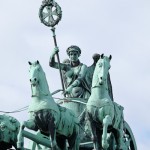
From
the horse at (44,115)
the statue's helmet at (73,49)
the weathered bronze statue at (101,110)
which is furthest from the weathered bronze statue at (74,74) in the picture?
the weathered bronze statue at (101,110)

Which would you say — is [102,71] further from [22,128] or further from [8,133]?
[8,133]

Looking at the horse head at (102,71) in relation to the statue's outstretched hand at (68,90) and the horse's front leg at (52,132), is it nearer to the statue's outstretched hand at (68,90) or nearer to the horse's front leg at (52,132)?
the horse's front leg at (52,132)

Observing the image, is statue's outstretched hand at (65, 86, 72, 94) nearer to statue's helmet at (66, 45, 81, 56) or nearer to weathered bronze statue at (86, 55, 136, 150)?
statue's helmet at (66, 45, 81, 56)

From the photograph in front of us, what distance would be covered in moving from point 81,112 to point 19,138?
4314mm

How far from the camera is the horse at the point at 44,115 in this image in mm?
25656

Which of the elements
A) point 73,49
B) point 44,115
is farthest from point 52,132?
point 73,49

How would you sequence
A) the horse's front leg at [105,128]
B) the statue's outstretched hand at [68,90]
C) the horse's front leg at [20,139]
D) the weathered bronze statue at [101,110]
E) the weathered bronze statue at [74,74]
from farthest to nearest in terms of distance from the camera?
the weathered bronze statue at [74,74], the statue's outstretched hand at [68,90], the weathered bronze statue at [101,110], the horse's front leg at [20,139], the horse's front leg at [105,128]

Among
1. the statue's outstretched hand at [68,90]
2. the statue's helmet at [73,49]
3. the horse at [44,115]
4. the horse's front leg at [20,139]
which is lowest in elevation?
the horse's front leg at [20,139]

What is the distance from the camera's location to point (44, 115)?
2570 cm

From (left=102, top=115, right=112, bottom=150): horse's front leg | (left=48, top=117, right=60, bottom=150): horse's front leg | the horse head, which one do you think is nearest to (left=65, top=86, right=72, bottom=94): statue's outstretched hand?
the horse head

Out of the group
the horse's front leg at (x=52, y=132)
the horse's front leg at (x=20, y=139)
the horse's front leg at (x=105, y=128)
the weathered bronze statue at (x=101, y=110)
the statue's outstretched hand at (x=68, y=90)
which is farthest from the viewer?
the statue's outstretched hand at (x=68, y=90)

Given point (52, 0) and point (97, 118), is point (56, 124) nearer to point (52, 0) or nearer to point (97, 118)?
point (97, 118)

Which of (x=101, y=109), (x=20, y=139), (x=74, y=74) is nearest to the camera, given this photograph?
(x=20, y=139)

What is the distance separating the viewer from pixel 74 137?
26.5 metres
